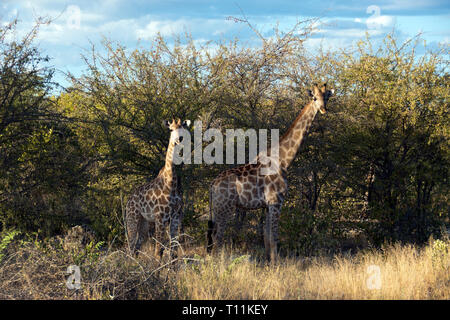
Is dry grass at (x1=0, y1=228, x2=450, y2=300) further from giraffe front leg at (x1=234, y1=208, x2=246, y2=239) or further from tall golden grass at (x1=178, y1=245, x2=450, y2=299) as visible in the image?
giraffe front leg at (x1=234, y1=208, x2=246, y2=239)

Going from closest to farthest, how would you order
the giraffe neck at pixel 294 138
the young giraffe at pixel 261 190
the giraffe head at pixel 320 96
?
the giraffe head at pixel 320 96 → the young giraffe at pixel 261 190 → the giraffe neck at pixel 294 138

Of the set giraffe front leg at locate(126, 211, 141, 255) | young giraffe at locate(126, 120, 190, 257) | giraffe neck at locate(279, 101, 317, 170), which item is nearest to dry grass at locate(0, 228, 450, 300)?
young giraffe at locate(126, 120, 190, 257)

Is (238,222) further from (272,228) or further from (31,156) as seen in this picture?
(31,156)

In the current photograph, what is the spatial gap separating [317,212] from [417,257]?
336 centimetres

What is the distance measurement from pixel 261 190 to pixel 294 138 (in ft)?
3.98

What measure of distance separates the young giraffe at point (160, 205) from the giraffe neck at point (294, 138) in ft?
6.74

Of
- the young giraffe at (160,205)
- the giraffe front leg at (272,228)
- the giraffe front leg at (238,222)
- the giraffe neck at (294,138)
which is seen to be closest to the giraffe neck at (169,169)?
the young giraffe at (160,205)

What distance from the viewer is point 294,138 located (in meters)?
9.70

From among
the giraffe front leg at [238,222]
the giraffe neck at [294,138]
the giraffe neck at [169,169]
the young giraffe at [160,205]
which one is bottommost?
the giraffe front leg at [238,222]

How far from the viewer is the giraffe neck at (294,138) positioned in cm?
962

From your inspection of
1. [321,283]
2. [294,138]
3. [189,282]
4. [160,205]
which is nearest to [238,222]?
[294,138]

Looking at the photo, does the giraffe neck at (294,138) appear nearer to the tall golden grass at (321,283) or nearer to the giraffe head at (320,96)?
the giraffe head at (320,96)
